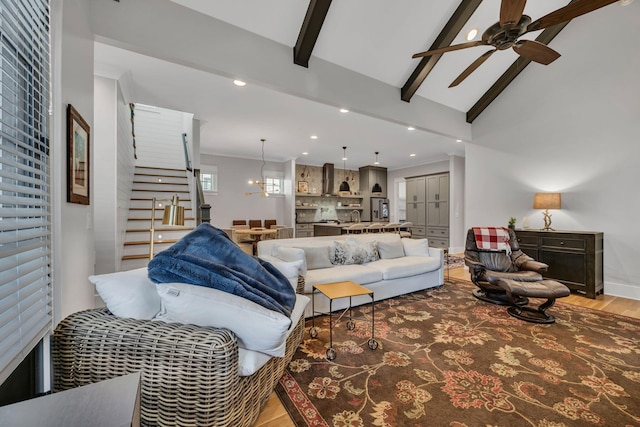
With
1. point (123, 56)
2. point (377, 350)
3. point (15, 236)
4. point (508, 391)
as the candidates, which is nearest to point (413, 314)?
point (377, 350)

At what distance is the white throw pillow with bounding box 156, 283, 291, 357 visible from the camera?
1256mm

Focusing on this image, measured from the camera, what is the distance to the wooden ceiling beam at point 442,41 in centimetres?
312

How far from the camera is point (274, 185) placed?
27.9ft

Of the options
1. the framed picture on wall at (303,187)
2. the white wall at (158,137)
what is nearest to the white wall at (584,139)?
the framed picture on wall at (303,187)

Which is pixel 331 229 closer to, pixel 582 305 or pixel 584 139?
pixel 582 305

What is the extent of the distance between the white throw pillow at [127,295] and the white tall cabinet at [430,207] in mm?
7602

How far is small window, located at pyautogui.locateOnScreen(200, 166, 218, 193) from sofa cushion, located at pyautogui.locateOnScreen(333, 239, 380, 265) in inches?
199

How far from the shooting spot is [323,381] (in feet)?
6.08

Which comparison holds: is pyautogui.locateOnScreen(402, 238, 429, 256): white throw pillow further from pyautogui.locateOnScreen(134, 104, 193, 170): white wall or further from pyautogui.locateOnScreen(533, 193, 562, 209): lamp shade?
pyautogui.locateOnScreen(134, 104, 193, 170): white wall

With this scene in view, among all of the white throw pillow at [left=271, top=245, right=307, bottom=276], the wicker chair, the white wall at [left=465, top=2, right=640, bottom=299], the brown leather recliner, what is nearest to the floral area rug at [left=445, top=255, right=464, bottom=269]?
the white wall at [left=465, top=2, right=640, bottom=299]

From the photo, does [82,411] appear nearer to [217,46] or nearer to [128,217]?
[217,46]

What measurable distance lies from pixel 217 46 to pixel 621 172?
5.38m

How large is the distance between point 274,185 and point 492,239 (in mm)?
6319

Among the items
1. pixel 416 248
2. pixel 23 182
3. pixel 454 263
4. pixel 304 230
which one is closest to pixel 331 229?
pixel 304 230
